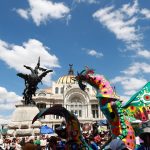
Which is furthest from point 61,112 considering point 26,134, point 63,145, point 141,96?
point 26,134

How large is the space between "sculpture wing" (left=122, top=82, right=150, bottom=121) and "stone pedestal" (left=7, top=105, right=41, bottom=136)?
11197 millimetres

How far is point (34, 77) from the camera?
22.1 m

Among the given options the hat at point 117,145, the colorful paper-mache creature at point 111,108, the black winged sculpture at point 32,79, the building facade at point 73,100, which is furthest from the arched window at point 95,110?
the hat at point 117,145

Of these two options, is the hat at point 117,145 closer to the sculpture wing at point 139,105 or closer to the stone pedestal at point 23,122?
the sculpture wing at point 139,105

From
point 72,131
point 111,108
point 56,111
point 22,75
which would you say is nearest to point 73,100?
point 22,75

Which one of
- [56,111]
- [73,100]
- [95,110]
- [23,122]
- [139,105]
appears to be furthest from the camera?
[95,110]

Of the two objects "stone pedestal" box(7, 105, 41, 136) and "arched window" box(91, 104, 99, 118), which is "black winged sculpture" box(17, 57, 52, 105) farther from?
"arched window" box(91, 104, 99, 118)

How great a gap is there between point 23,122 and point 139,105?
42.6 feet

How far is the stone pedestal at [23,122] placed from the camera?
69.2 ft

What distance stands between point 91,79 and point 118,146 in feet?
17.9

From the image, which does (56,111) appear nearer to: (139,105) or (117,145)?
(117,145)

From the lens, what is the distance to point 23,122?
2202cm

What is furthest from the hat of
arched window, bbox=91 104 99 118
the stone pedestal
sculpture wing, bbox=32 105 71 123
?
arched window, bbox=91 104 99 118

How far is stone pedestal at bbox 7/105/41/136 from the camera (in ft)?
69.2
